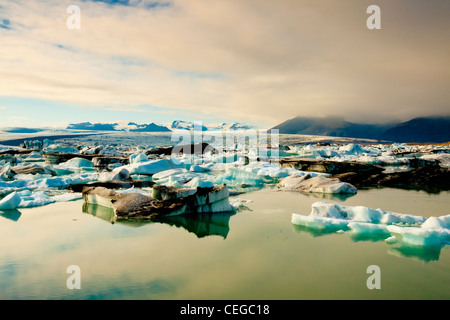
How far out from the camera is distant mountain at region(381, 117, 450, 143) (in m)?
166

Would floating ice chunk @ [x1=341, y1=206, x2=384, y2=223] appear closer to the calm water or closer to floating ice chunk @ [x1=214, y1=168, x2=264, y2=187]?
the calm water

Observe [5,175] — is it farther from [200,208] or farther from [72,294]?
[72,294]

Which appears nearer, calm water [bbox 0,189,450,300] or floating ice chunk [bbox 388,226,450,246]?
calm water [bbox 0,189,450,300]

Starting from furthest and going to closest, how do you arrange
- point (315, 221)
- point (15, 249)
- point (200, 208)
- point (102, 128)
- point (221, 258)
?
Answer: 1. point (102, 128)
2. point (200, 208)
3. point (315, 221)
4. point (15, 249)
5. point (221, 258)

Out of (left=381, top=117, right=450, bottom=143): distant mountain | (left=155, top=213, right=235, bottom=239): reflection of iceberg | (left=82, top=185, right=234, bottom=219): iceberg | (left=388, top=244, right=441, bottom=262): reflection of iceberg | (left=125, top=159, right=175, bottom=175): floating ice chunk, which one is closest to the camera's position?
(left=388, top=244, right=441, bottom=262): reflection of iceberg

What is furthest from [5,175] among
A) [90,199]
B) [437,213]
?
[437,213]

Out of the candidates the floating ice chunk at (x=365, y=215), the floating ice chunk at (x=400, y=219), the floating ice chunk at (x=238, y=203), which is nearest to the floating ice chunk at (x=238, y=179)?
the floating ice chunk at (x=238, y=203)

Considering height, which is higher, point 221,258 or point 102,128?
point 102,128

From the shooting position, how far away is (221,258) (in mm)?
4949

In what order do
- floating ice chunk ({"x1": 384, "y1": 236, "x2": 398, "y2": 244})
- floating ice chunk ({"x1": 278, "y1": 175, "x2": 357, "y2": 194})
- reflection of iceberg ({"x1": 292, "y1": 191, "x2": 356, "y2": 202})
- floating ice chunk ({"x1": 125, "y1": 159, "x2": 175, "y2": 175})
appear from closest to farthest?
floating ice chunk ({"x1": 384, "y1": 236, "x2": 398, "y2": 244}) → reflection of iceberg ({"x1": 292, "y1": 191, "x2": 356, "y2": 202}) → floating ice chunk ({"x1": 278, "y1": 175, "x2": 357, "y2": 194}) → floating ice chunk ({"x1": 125, "y1": 159, "x2": 175, "y2": 175})

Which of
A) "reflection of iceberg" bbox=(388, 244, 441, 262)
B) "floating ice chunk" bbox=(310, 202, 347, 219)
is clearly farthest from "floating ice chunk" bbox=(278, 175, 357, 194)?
"reflection of iceberg" bbox=(388, 244, 441, 262)

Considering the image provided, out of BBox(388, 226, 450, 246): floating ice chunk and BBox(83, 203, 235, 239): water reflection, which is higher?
BBox(388, 226, 450, 246): floating ice chunk

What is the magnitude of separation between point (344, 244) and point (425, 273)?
1373 millimetres

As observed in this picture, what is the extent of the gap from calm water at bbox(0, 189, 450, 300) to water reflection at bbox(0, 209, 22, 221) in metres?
0.29
